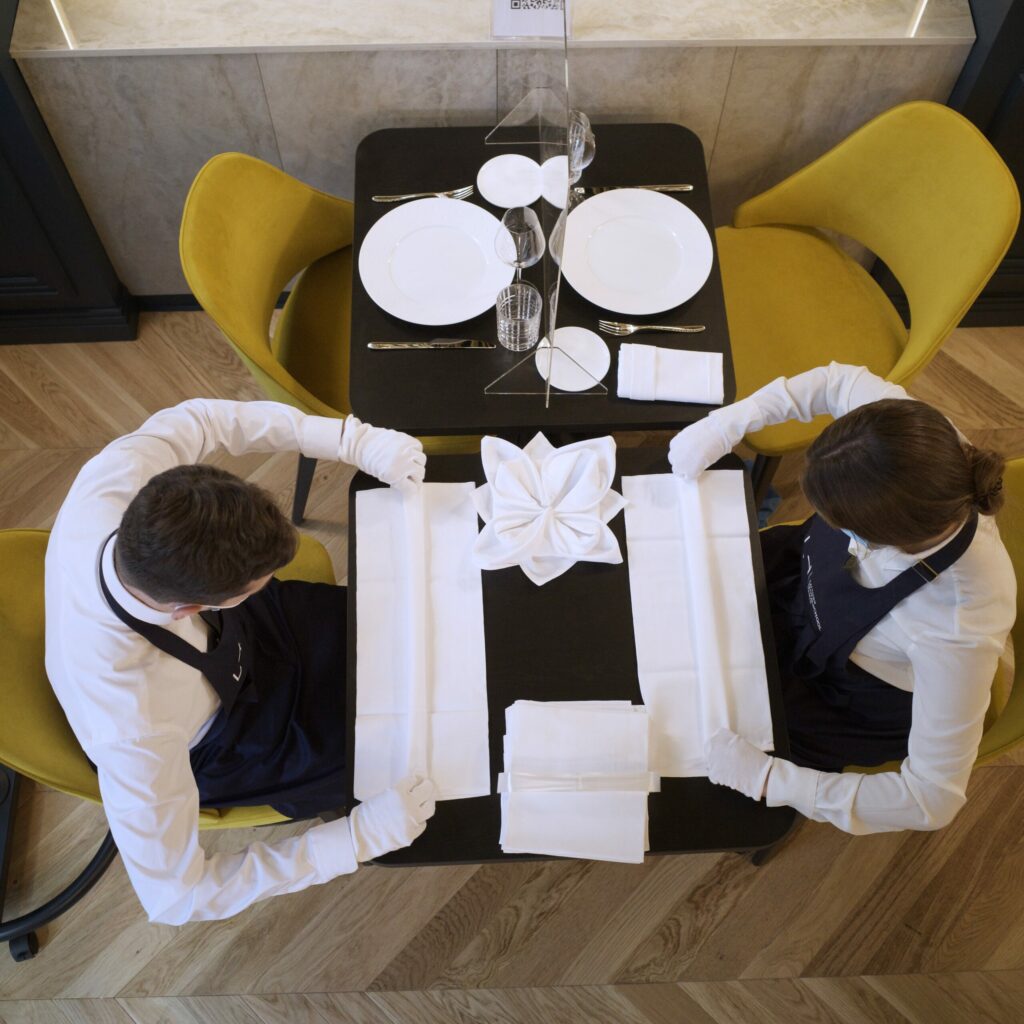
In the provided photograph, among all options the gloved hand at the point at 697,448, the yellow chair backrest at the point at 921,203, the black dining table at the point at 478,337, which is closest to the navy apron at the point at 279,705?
the black dining table at the point at 478,337

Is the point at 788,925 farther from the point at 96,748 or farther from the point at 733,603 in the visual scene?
the point at 96,748

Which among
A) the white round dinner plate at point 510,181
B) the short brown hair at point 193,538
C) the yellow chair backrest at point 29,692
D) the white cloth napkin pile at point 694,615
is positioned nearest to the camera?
the short brown hair at point 193,538

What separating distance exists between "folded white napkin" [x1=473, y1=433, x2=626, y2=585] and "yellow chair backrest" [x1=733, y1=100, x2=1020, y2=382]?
74cm

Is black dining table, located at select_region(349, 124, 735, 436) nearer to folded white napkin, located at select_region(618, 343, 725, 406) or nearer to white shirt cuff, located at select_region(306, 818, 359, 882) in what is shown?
folded white napkin, located at select_region(618, 343, 725, 406)

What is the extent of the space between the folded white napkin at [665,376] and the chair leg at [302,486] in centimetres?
92

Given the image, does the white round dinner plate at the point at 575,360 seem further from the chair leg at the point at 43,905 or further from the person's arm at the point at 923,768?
the chair leg at the point at 43,905

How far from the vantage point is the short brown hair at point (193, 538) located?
3.93 feet

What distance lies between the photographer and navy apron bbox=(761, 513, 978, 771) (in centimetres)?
156

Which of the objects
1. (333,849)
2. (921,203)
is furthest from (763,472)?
(333,849)

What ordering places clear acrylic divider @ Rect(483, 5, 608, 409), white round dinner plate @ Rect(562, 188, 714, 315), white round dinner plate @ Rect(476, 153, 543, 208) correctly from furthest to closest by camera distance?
1. white round dinner plate @ Rect(476, 153, 543, 208)
2. white round dinner plate @ Rect(562, 188, 714, 315)
3. clear acrylic divider @ Rect(483, 5, 608, 409)

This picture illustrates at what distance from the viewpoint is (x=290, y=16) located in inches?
82.0

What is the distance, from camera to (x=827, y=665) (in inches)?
65.4

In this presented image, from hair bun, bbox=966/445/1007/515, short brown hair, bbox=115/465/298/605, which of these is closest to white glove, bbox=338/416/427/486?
short brown hair, bbox=115/465/298/605

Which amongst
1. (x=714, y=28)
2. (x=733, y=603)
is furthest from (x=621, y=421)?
(x=714, y=28)
